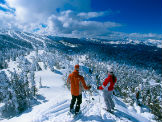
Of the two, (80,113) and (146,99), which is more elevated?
(80,113)

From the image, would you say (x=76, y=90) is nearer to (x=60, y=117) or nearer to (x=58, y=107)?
(x=60, y=117)

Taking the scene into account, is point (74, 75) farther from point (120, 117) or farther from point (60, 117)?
point (120, 117)

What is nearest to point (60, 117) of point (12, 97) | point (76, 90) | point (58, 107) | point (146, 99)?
point (58, 107)

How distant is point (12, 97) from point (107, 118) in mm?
24237

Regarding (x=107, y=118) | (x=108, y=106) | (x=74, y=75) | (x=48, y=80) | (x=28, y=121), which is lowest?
(x=48, y=80)

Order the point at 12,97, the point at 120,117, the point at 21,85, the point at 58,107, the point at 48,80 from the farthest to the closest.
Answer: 1. the point at 48,80
2. the point at 21,85
3. the point at 12,97
4. the point at 58,107
5. the point at 120,117

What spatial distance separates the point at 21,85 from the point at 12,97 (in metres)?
6.87

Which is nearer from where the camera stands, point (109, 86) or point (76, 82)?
point (76, 82)

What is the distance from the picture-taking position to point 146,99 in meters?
32.1

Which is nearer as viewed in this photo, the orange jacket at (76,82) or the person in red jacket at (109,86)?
the orange jacket at (76,82)

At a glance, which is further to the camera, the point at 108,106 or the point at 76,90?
the point at 108,106

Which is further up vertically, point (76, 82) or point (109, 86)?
point (76, 82)

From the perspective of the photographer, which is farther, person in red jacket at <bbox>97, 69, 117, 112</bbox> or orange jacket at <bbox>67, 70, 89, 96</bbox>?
person in red jacket at <bbox>97, 69, 117, 112</bbox>

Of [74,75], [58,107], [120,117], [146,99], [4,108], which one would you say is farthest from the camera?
[146,99]
